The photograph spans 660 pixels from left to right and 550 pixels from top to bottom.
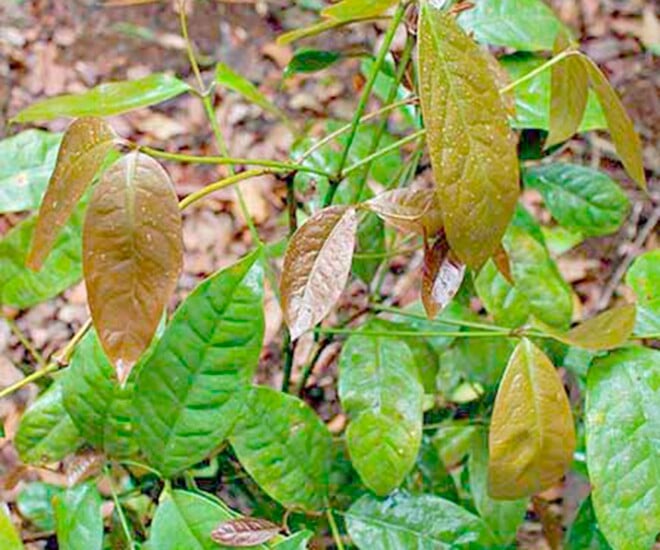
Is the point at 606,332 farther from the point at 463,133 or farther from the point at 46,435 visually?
the point at 46,435

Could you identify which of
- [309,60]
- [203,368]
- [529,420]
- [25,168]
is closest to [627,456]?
[529,420]

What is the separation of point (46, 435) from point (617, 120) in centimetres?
50

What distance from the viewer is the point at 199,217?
186cm

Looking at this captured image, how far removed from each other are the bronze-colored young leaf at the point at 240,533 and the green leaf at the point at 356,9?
328 millimetres

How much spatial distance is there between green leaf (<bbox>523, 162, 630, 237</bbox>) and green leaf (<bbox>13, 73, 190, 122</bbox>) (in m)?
0.39

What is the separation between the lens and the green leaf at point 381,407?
32.6 inches

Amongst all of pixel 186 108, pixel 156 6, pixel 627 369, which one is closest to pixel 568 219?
pixel 627 369

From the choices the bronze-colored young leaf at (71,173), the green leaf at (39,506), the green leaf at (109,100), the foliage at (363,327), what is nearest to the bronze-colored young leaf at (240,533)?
the foliage at (363,327)

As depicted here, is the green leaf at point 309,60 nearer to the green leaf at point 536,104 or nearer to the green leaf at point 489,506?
the green leaf at point 536,104

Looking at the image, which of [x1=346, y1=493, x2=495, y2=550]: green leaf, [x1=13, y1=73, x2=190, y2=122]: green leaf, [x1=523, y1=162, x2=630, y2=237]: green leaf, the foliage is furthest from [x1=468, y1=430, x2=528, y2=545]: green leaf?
[x1=13, y1=73, x2=190, y2=122]: green leaf

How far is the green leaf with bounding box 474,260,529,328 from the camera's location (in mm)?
917

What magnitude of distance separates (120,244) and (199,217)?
131 centimetres

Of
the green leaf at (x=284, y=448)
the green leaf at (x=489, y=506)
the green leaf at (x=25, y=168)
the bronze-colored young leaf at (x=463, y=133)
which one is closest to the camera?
the bronze-colored young leaf at (x=463, y=133)

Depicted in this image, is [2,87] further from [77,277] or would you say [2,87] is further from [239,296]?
[239,296]
